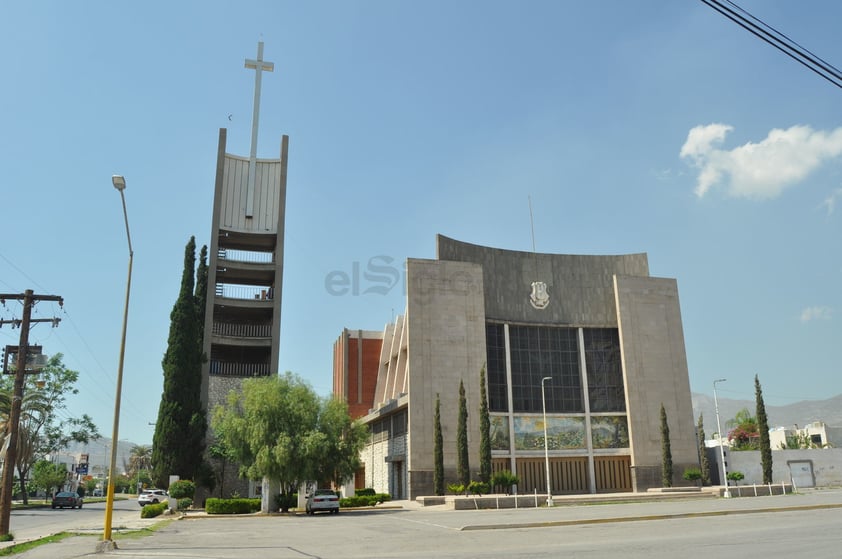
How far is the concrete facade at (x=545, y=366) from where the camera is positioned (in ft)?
177

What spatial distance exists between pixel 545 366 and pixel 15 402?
43.2 metres

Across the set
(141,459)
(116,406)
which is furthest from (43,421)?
(141,459)

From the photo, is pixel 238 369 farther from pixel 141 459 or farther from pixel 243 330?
pixel 141 459

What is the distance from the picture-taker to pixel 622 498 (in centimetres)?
4444

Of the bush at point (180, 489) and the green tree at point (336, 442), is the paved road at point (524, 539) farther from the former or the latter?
the bush at point (180, 489)

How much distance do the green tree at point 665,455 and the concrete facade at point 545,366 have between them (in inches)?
48.2

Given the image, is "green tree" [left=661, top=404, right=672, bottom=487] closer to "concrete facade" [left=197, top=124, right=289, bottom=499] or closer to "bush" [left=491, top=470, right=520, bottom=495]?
"bush" [left=491, top=470, right=520, bottom=495]

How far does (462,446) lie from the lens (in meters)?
49.4

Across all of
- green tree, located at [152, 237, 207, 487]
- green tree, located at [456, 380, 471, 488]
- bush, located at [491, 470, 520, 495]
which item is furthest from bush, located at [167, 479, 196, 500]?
bush, located at [491, 470, 520, 495]

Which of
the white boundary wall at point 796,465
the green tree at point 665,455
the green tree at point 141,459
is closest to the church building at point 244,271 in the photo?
the green tree at point 665,455

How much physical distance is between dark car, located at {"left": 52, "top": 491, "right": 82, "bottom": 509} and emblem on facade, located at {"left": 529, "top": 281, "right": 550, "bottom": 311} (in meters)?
45.2

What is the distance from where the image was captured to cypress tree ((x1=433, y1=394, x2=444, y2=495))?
162ft

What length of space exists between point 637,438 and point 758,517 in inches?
1281

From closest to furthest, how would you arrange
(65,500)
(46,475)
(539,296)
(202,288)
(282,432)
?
(282,432) < (202,288) < (65,500) < (539,296) < (46,475)
